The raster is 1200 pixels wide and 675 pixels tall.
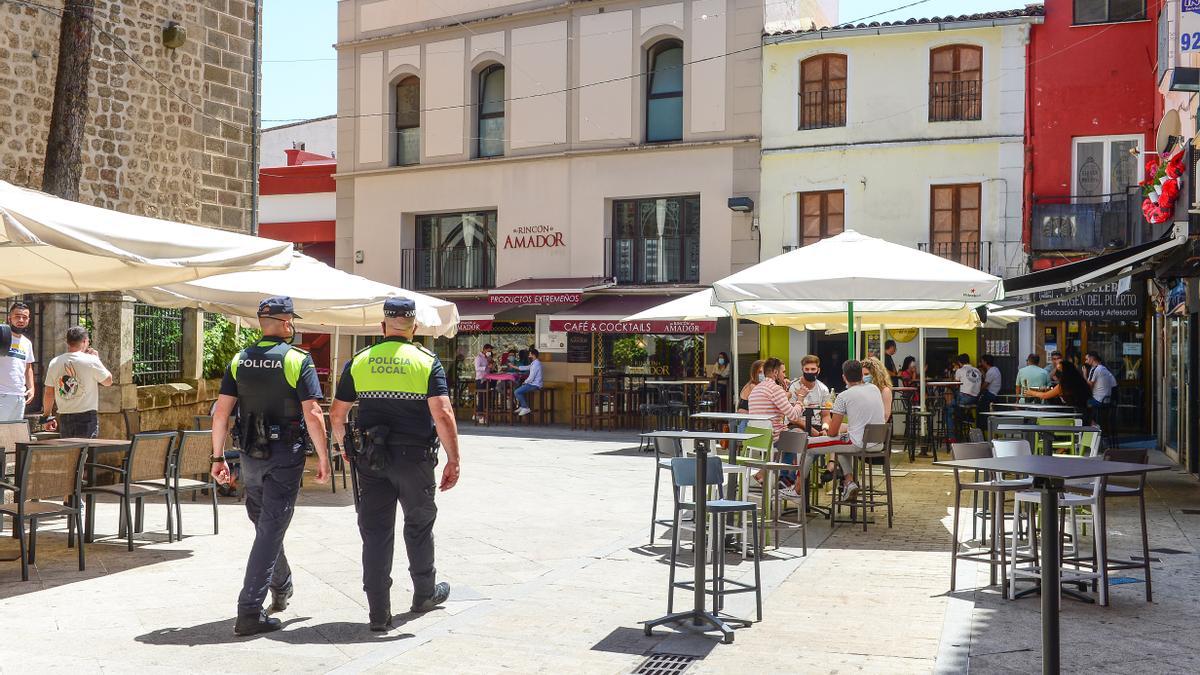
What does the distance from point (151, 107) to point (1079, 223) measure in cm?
1599

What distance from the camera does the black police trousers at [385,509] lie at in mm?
6293

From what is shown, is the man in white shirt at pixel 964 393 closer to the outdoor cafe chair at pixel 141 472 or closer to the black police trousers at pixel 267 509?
the outdoor cafe chair at pixel 141 472

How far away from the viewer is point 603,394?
23.8m

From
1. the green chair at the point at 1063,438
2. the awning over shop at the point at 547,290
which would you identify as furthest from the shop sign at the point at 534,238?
the green chair at the point at 1063,438

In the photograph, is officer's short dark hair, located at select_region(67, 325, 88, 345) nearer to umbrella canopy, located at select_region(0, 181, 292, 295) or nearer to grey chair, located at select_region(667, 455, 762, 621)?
umbrella canopy, located at select_region(0, 181, 292, 295)

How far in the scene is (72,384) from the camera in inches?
423

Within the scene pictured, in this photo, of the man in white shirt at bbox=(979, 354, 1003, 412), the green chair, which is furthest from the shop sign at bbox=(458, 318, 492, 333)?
the green chair

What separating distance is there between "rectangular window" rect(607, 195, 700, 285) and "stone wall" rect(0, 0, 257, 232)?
33.6 feet

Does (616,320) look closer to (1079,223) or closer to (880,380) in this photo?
(1079,223)

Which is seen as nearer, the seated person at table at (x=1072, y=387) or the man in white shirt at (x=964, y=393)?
the seated person at table at (x=1072, y=387)

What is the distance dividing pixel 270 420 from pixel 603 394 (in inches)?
686

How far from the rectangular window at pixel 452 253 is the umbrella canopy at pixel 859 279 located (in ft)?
56.6

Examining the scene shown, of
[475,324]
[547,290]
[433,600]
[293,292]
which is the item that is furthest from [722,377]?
[433,600]

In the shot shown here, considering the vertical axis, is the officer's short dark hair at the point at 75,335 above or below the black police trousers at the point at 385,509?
above
